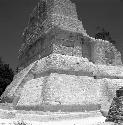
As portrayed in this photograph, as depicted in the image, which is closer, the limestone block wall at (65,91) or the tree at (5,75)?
the limestone block wall at (65,91)

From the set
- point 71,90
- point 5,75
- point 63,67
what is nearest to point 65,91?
point 71,90

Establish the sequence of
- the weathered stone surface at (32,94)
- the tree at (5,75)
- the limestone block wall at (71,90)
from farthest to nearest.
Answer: the tree at (5,75)
the weathered stone surface at (32,94)
the limestone block wall at (71,90)

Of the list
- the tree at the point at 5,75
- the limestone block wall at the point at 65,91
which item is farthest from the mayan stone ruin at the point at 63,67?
the tree at the point at 5,75

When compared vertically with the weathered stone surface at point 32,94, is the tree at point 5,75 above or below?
below

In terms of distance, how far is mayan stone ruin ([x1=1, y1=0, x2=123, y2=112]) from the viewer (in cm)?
1630

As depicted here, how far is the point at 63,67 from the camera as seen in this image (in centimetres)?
1827

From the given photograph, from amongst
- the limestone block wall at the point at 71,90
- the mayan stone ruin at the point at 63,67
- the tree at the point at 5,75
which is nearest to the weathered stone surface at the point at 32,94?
the mayan stone ruin at the point at 63,67

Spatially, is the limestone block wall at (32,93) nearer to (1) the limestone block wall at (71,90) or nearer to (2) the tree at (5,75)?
(1) the limestone block wall at (71,90)

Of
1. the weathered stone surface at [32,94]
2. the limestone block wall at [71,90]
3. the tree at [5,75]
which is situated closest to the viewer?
the limestone block wall at [71,90]

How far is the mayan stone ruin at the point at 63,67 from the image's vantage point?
16.3 m

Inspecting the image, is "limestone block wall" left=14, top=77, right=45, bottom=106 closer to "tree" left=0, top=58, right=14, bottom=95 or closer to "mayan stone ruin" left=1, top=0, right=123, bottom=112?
"mayan stone ruin" left=1, top=0, right=123, bottom=112

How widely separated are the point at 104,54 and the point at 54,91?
394 inches

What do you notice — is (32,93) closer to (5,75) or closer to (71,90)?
(71,90)

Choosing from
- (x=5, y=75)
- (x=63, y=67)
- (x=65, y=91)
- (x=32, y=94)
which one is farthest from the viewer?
(x=5, y=75)
